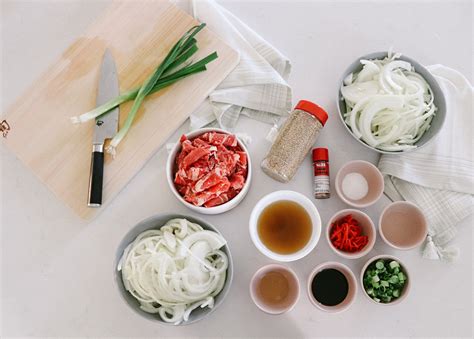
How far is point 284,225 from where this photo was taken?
1.28 m

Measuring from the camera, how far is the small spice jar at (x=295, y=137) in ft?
4.18

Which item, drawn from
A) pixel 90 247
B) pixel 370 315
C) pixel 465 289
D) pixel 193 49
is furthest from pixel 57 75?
pixel 465 289

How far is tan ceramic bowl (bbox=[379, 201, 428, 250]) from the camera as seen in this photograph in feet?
4.07

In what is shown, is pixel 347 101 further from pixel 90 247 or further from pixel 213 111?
pixel 90 247

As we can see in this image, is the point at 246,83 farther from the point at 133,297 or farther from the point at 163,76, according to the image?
the point at 133,297

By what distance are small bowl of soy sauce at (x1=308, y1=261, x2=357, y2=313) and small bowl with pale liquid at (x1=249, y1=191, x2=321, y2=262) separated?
0.27ft

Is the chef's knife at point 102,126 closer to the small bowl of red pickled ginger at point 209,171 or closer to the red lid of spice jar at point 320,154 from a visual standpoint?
Answer: the small bowl of red pickled ginger at point 209,171

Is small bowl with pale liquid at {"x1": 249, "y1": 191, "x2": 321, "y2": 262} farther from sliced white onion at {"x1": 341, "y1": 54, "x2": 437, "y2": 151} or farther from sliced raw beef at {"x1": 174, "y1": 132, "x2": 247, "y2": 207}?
sliced white onion at {"x1": 341, "y1": 54, "x2": 437, "y2": 151}

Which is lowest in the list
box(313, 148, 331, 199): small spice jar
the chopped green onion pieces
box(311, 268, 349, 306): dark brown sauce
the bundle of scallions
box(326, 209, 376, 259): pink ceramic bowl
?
the chopped green onion pieces

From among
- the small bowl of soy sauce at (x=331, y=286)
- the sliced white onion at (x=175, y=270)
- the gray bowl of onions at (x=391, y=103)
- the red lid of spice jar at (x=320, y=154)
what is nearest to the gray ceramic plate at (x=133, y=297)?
the sliced white onion at (x=175, y=270)

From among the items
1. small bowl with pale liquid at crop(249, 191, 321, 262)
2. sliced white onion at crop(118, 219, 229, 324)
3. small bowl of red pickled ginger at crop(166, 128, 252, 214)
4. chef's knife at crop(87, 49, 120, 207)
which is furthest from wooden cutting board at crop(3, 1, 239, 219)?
small bowl with pale liquid at crop(249, 191, 321, 262)

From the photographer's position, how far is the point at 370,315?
1.28 meters

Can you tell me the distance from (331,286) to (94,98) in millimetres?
872

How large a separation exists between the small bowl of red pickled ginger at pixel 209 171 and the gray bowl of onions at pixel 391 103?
0.32m
